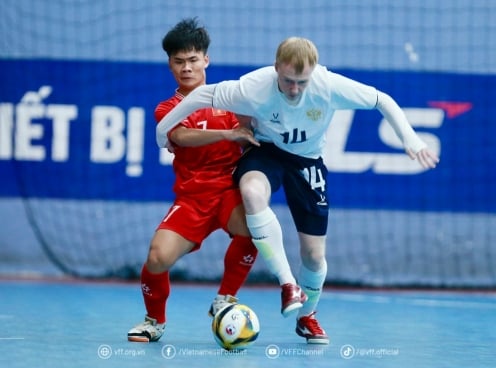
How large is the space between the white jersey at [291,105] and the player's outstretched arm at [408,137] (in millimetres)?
59

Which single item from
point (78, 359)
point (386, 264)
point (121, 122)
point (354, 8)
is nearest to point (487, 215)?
point (386, 264)

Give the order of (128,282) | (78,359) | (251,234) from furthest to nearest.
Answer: (128,282)
(251,234)
(78,359)

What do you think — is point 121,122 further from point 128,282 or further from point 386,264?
point 386,264

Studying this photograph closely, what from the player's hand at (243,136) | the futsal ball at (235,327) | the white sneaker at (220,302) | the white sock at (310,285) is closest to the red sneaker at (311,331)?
the white sock at (310,285)

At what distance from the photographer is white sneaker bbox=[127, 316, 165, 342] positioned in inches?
207

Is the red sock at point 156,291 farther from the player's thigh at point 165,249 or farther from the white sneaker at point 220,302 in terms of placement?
the white sneaker at point 220,302

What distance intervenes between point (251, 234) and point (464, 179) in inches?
159

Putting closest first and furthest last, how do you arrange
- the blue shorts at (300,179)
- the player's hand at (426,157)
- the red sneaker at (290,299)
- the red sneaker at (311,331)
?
the red sneaker at (290,299)
the player's hand at (426,157)
the blue shorts at (300,179)
the red sneaker at (311,331)

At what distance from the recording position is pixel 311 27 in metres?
8.71

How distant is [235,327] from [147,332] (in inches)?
25.8

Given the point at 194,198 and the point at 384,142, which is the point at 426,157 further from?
the point at 384,142

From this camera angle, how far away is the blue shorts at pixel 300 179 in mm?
5207

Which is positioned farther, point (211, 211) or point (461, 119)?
point (461, 119)

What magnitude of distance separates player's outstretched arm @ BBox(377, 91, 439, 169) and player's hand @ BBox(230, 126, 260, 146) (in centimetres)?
Result: 65
